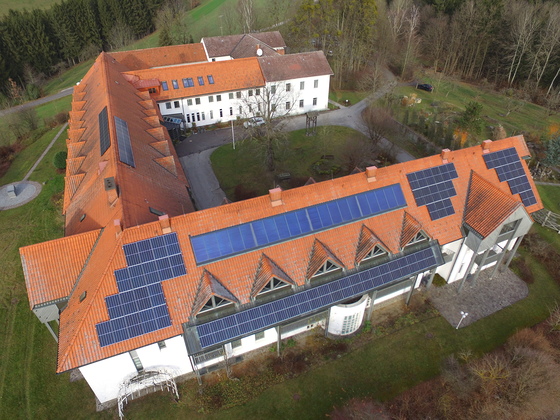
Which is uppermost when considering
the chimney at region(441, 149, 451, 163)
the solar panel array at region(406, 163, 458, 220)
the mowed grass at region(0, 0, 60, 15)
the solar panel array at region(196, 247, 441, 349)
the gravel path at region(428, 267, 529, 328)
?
the mowed grass at region(0, 0, 60, 15)

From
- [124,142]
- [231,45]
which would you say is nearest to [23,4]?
[231,45]

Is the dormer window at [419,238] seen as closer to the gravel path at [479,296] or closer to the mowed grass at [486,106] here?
the gravel path at [479,296]

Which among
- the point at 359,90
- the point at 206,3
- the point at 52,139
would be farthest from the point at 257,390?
the point at 206,3

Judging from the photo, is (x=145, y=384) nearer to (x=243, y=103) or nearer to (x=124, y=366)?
(x=124, y=366)

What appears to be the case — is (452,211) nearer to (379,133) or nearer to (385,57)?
(379,133)

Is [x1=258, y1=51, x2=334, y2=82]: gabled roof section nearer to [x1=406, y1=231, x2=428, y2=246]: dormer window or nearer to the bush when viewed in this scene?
the bush

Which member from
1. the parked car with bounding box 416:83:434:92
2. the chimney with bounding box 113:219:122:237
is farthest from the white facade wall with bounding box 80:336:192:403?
the parked car with bounding box 416:83:434:92
